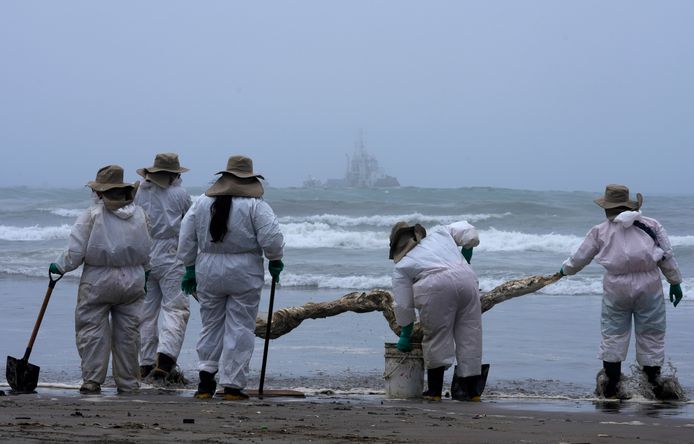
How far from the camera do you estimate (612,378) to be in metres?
8.57

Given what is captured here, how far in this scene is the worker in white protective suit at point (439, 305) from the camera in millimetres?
7965

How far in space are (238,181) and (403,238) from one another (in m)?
1.25

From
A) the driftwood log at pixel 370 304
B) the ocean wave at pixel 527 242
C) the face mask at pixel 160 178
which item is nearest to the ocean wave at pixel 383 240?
the ocean wave at pixel 527 242

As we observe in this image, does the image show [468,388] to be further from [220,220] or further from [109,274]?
[109,274]

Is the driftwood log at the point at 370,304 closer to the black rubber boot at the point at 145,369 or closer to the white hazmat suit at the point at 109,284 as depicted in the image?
the black rubber boot at the point at 145,369

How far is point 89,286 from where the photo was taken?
309 inches

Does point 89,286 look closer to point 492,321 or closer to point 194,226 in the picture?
point 194,226

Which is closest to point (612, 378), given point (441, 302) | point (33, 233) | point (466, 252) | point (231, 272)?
point (466, 252)

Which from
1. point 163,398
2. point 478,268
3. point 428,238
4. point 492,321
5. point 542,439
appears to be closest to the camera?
point 542,439

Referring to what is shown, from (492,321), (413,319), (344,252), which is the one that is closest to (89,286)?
(413,319)

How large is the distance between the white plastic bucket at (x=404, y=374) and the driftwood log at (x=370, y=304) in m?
0.75

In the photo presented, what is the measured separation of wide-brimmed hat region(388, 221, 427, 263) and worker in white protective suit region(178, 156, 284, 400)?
857 millimetres

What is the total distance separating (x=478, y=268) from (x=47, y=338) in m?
12.3

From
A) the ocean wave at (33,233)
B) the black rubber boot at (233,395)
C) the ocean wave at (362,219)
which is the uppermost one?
the ocean wave at (362,219)
